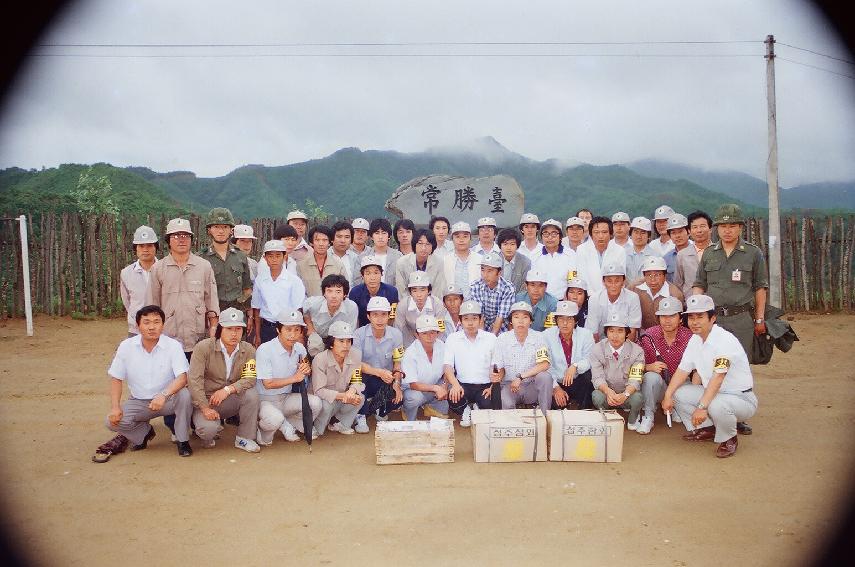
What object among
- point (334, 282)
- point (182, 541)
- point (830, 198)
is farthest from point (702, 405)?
point (830, 198)

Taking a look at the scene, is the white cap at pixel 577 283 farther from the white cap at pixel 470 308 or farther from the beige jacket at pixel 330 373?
the beige jacket at pixel 330 373

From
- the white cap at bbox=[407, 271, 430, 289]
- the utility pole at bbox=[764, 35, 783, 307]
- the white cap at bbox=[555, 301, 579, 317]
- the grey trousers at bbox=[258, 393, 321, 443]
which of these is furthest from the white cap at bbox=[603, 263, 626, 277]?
the utility pole at bbox=[764, 35, 783, 307]

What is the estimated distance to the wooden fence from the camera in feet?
37.6

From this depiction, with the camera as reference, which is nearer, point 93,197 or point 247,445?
point 247,445

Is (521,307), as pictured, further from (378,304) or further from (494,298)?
(378,304)

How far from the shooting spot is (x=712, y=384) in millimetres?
5070

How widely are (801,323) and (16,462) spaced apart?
11.1m

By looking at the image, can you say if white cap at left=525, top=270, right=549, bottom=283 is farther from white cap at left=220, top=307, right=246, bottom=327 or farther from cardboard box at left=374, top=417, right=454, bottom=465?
white cap at left=220, top=307, right=246, bottom=327

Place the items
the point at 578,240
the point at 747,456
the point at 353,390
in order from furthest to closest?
1. the point at 578,240
2. the point at 353,390
3. the point at 747,456

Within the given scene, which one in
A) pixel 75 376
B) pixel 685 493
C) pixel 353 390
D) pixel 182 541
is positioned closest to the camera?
pixel 182 541

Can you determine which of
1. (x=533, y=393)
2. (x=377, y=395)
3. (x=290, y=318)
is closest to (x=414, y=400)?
(x=377, y=395)

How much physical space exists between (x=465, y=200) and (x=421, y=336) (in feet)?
16.2

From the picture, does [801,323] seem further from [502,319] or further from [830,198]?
[830,198]

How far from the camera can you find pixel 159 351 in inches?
207
